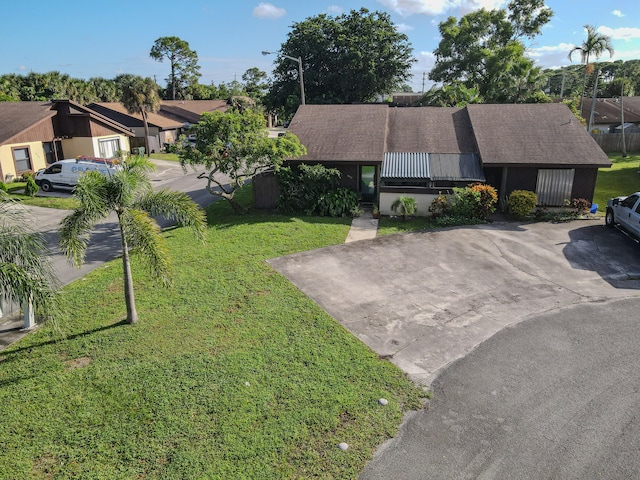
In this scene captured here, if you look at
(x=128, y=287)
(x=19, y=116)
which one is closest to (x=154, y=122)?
(x=19, y=116)

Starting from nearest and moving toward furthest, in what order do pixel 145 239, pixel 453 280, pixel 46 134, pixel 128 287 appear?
pixel 145 239, pixel 128 287, pixel 453 280, pixel 46 134

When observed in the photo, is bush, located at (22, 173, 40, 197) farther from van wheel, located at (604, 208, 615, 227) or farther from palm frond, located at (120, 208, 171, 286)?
van wheel, located at (604, 208, 615, 227)

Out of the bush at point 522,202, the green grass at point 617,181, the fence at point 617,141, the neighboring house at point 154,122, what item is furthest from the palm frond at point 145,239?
the fence at point 617,141

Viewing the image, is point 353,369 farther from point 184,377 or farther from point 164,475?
point 164,475

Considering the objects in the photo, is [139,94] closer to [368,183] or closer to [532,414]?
[368,183]

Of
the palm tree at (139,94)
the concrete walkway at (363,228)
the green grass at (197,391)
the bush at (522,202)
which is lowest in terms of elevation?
the green grass at (197,391)

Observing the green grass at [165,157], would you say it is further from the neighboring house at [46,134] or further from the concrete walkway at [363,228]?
the concrete walkway at [363,228]

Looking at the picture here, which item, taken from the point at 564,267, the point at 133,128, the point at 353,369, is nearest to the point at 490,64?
the point at 564,267
